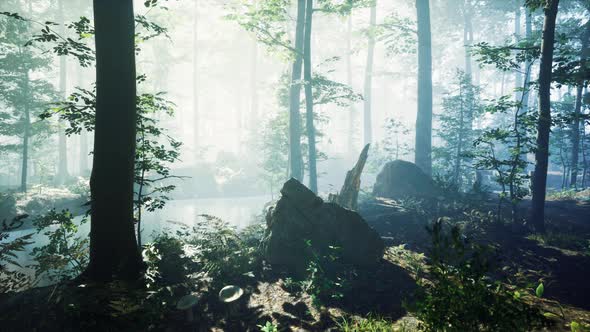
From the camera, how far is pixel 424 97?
19422 mm

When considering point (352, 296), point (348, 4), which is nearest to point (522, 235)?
point (352, 296)

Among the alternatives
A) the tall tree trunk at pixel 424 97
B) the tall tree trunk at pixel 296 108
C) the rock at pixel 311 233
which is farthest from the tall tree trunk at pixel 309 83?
the rock at pixel 311 233

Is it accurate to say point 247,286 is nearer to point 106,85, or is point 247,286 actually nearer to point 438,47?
point 106,85

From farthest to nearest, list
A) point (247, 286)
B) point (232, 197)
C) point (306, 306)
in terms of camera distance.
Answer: point (232, 197), point (247, 286), point (306, 306)

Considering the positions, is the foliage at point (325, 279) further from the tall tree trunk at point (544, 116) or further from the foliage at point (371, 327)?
the tall tree trunk at point (544, 116)

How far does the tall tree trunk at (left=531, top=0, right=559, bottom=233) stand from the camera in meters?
8.72

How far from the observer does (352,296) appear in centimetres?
571

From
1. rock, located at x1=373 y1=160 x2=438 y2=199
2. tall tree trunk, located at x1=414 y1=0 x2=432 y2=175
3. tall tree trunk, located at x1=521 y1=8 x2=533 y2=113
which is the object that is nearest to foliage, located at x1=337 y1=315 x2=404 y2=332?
tall tree trunk, located at x1=521 y1=8 x2=533 y2=113

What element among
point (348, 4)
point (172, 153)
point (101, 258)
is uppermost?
point (348, 4)

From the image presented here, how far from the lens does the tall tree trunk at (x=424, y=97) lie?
1897cm

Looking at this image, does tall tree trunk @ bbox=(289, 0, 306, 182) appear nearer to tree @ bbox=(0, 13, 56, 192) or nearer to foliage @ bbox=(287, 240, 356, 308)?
foliage @ bbox=(287, 240, 356, 308)

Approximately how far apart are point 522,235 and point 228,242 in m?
8.50

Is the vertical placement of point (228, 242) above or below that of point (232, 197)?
above

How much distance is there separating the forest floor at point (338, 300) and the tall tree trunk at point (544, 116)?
38.8 inches
